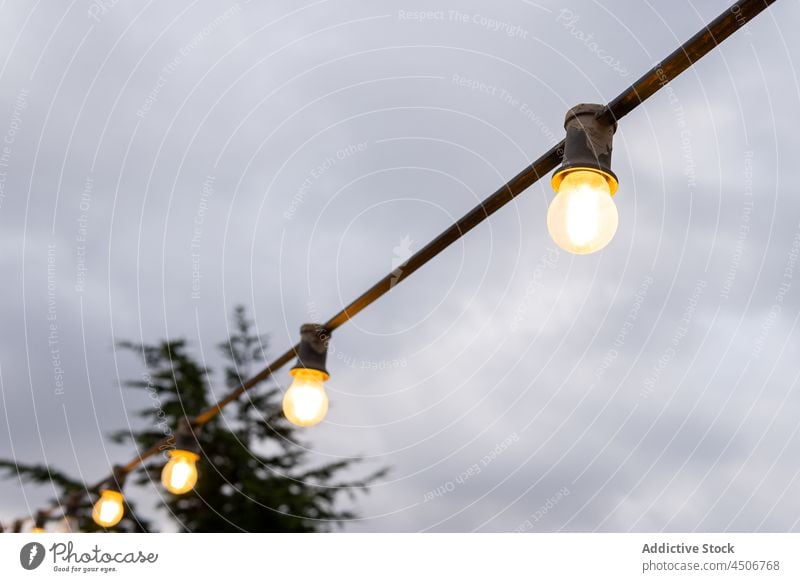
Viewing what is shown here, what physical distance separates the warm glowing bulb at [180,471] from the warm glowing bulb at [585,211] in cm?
342

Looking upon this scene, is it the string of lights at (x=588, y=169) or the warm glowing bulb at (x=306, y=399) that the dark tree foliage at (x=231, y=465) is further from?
the string of lights at (x=588, y=169)

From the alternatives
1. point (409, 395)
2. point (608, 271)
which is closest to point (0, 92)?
point (409, 395)

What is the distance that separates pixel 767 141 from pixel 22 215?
21.9 ft

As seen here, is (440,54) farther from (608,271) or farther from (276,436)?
(276,436)

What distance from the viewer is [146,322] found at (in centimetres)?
684

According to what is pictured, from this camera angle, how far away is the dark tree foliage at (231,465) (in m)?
6.54

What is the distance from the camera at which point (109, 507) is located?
18.6 ft

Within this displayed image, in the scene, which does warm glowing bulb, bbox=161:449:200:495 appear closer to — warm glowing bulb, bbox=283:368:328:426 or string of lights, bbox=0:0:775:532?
warm glowing bulb, bbox=283:368:328:426

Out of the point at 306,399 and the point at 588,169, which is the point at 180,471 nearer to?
the point at 306,399
